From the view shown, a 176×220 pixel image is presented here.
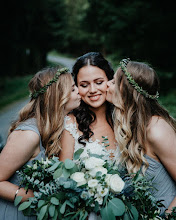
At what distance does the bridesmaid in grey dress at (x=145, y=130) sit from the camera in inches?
115

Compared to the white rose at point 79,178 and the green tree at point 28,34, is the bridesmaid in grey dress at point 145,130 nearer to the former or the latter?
the white rose at point 79,178

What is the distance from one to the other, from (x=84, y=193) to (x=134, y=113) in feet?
4.43

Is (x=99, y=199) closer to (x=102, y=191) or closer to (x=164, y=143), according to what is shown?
(x=102, y=191)

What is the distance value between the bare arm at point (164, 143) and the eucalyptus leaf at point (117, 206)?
0.90 meters

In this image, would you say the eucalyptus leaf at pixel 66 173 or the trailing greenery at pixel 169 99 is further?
the trailing greenery at pixel 169 99

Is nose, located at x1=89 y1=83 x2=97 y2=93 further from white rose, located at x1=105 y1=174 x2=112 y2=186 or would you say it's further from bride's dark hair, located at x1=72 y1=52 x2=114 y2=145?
white rose, located at x1=105 y1=174 x2=112 y2=186

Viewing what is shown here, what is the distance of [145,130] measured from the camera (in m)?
2.99

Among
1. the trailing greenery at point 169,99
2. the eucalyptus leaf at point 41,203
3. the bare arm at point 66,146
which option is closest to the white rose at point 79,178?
the eucalyptus leaf at point 41,203

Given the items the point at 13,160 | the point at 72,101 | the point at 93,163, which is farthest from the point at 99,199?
the point at 72,101

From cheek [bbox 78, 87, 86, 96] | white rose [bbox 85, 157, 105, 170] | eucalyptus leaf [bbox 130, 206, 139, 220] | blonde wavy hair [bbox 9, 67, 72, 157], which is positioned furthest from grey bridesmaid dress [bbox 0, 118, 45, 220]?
eucalyptus leaf [bbox 130, 206, 139, 220]

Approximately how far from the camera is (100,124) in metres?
3.98

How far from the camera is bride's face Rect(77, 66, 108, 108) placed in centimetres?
367

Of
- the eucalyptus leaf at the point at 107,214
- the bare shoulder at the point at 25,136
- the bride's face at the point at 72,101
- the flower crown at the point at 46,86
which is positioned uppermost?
the flower crown at the point at 46,86

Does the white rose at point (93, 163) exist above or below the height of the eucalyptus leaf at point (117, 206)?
above
